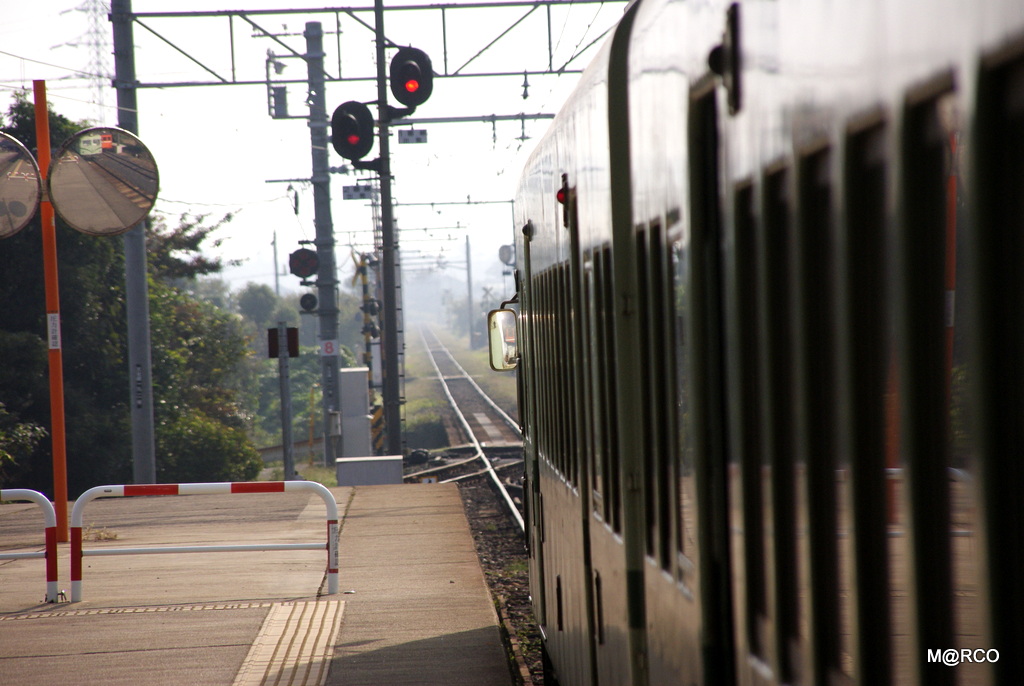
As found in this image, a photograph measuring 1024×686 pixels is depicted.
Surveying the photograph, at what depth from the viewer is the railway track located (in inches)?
738

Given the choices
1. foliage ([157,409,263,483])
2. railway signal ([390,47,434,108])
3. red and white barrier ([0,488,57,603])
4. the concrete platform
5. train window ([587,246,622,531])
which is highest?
railway signal ([390,47,434,108])

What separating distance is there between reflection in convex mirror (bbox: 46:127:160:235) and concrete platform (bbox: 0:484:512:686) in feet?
9.65

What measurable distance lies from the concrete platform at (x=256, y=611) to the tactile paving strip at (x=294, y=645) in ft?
0.04

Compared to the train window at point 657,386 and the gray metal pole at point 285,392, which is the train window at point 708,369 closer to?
the train window at point 657,386

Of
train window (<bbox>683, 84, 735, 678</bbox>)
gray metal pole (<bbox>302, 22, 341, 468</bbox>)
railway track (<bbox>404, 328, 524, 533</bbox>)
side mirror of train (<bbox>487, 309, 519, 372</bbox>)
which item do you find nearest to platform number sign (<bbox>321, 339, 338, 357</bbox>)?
gray metal pole (<bbox>302, 22, 341, 468</bbox>)

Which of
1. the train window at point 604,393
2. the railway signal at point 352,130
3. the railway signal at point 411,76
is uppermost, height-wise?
the railway signal at point 411,76

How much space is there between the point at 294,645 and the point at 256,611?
39.5 inches

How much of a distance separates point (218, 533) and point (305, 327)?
9095cm

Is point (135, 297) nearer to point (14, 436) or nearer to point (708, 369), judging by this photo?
point (14, 436)

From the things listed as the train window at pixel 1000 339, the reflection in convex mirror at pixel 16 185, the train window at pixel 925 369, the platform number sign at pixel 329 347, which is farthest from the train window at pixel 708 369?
the platform number sign at pixel 329 347

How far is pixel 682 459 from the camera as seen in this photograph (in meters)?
2.33

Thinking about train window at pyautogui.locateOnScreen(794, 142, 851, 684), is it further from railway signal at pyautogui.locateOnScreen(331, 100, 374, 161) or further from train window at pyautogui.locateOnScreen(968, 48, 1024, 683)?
railway signal at pyautogui.locateOnScreen(331, 100, 374, 161)

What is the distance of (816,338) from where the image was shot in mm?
1533

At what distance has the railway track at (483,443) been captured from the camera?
1875 centimetres
